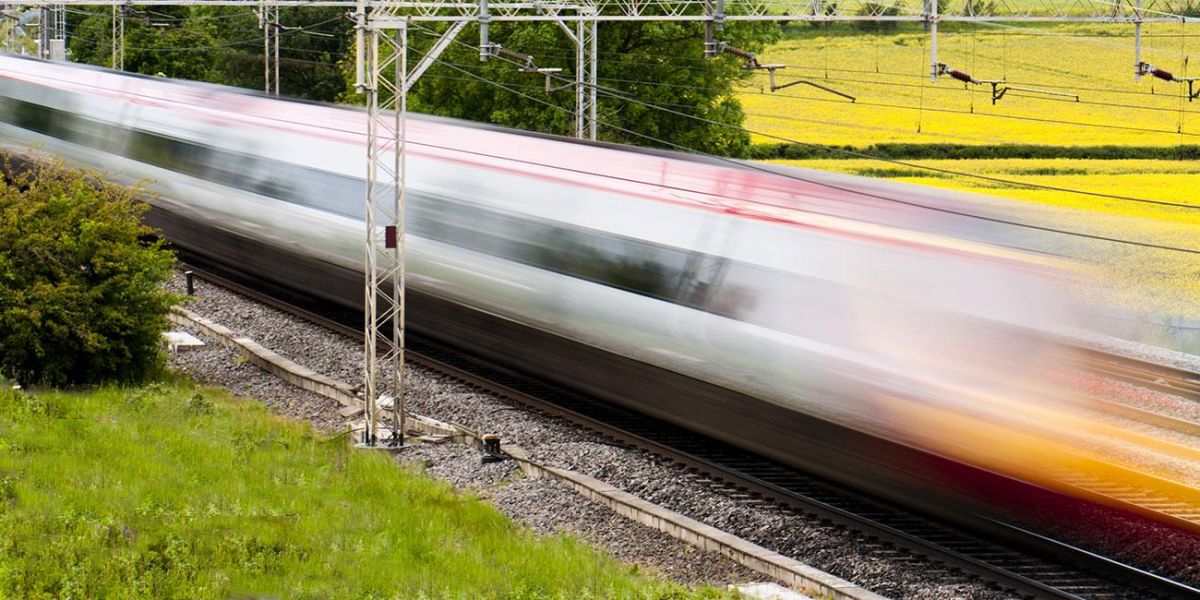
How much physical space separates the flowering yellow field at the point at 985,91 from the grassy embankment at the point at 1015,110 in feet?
0.27

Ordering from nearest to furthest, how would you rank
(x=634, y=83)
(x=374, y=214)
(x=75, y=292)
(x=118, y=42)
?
(x=374, y=214) → (x=75, y=292) → (x=634, y=83) → (x=118, y=42)

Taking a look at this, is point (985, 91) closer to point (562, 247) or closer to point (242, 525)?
point (562, 247)

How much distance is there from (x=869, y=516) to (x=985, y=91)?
169 ft

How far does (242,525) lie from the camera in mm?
13125

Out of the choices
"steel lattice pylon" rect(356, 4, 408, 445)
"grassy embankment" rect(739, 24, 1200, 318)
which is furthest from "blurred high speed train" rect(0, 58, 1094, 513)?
"grassy embankment" rect(739, 24, 1200, 318)

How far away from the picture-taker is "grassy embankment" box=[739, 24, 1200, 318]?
41.8 m

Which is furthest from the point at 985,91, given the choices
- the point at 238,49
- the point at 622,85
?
the point at 238,49

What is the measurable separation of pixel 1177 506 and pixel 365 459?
819cm

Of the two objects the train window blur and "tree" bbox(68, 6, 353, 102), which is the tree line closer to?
"tree" bbox(68, 6, 353, 102)

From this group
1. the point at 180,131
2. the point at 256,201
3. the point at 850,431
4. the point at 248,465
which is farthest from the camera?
the point at 180,131

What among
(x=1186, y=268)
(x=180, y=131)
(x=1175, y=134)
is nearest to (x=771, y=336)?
(x=180, y=131)

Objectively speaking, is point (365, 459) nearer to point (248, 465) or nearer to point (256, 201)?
point (248, 465)

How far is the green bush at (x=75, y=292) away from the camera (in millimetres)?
19453

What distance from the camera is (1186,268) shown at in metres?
33.5
